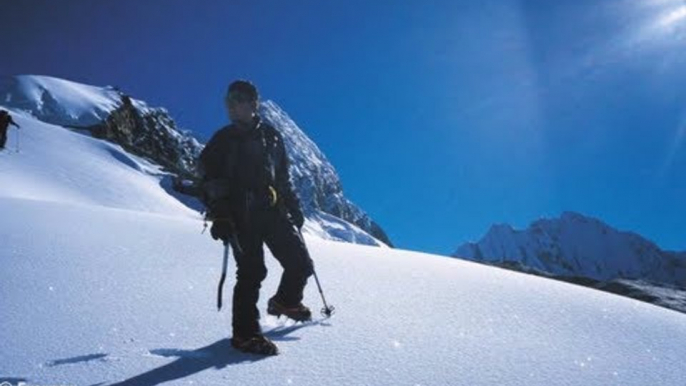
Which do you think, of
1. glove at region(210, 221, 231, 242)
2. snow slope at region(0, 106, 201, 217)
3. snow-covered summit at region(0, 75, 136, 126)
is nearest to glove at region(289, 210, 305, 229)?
glove at region(210, 221, 231, 242)

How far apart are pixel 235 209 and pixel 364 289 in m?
2.61

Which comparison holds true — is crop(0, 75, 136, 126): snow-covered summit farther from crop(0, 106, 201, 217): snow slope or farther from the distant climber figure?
the distant climber figure

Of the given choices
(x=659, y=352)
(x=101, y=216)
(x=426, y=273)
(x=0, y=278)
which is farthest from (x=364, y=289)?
(x=101, y=216)

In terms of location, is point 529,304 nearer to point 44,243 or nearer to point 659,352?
point 659,352

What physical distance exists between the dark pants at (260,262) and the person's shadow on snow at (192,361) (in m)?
0.22

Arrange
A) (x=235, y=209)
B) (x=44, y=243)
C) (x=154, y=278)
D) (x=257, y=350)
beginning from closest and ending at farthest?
(x=257, y=350) < (x=235, y=209) < (x=154, y=278) < (x=44, y=243)

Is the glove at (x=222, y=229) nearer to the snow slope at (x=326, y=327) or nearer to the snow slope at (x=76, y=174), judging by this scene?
the snow slope at (x=326, y=327)

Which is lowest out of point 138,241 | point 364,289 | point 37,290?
point 37,290

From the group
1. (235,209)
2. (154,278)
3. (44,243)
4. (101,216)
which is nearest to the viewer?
(235,209)

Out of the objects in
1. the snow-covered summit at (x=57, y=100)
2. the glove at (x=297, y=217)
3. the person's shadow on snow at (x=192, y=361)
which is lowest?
the person's shadow on snow at (x=192, y=361)

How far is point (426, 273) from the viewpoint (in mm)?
8711

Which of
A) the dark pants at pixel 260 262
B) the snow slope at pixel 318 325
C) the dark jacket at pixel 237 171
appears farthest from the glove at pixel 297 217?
the snow slope at pixel 318 325

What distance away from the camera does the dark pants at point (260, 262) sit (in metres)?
5.04

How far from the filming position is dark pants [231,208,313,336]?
5035 mm
